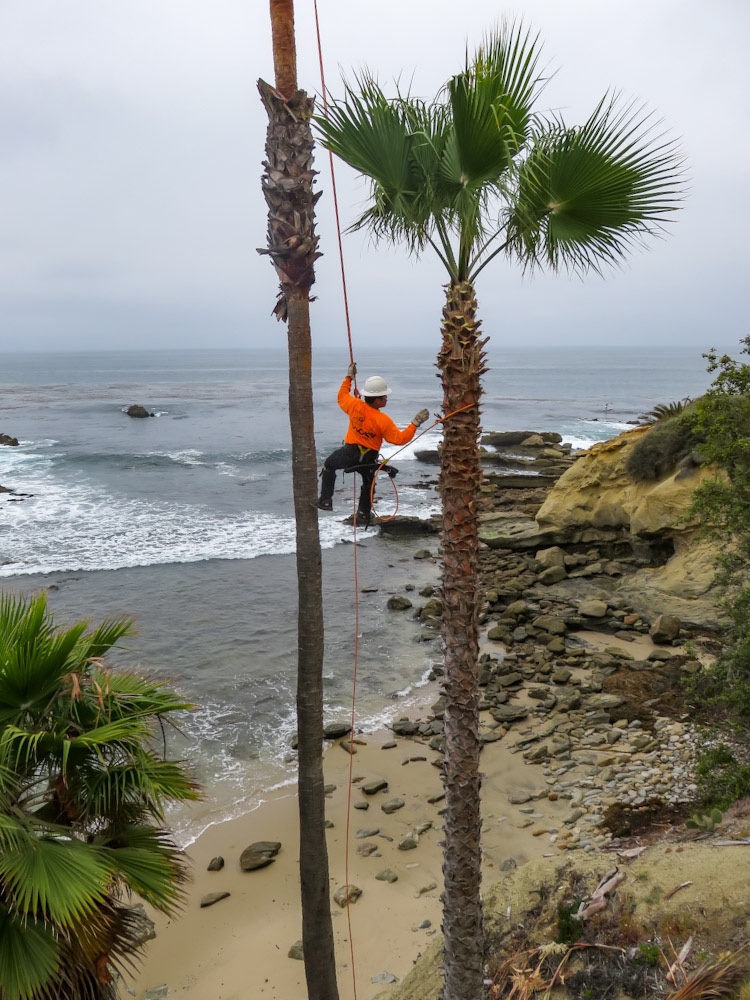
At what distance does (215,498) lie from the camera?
35656 millimetres

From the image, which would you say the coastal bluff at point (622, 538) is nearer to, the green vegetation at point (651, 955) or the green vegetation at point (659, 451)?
the green vegetation at point (659, 451)

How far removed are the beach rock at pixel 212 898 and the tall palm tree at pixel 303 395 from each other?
11.1 feet

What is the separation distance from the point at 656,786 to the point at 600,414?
2581 inches

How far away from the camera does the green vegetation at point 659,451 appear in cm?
1880

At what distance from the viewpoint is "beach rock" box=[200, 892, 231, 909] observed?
951cm

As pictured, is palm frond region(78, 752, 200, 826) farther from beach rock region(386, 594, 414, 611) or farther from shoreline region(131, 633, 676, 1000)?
beach rock region(386, 594, 414, 611)

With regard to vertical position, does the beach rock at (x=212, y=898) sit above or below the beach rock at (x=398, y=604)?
below

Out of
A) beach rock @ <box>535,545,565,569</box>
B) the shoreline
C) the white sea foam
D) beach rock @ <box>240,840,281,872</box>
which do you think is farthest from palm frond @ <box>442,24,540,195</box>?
the white sea foam

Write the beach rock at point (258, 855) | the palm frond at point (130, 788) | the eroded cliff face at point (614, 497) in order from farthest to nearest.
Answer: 1. the eroded cliff face at point (614, 497)
2. the beach rock at point (258, 855)
3. the palm frond at point (130, 788)

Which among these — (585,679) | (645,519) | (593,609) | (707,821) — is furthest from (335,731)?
(645,519)

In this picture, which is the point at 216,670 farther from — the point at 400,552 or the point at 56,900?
→ the point at 56,900

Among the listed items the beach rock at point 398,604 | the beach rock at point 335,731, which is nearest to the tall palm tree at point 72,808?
the beach rock at point 335,731

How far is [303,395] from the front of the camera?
19.0ft

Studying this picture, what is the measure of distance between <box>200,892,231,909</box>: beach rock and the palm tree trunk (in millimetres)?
4607
